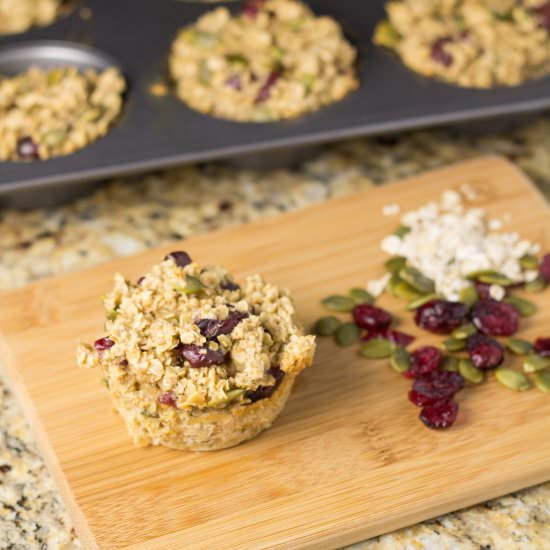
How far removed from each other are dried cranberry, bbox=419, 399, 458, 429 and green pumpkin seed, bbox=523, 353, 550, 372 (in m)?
0.26

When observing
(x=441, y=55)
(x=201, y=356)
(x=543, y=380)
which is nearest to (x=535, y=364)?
(x=543, y=380)

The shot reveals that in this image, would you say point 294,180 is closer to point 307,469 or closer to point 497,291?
point 497,291

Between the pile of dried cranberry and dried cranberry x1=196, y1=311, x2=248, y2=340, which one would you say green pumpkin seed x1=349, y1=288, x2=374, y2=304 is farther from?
dried cranberry x1=196, y1=311, x2=248, y2=340

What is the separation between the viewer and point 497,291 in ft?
9.72

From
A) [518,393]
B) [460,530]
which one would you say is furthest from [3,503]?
[518,393]

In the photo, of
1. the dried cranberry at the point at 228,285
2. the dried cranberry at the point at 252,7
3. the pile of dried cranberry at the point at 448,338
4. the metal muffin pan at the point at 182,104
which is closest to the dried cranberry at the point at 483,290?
the pile of dried cranberry at the point at 448,338

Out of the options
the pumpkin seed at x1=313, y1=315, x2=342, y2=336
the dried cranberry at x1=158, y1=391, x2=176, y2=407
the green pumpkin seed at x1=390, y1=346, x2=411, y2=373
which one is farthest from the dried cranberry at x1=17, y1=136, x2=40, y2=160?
the green pumpkin seed at x1=390, y1=346, x2=411, y2=373

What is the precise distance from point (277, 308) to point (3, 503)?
0.85 metres

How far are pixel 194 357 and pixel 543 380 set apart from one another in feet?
3.23

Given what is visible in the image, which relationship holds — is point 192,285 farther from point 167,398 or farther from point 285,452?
point 285,452

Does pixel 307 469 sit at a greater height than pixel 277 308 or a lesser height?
lesser

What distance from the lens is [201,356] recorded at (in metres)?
2.36

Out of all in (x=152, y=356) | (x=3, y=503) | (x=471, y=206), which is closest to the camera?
(x=152, y=356)

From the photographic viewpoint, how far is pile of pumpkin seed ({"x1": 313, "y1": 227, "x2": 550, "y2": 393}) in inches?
108
